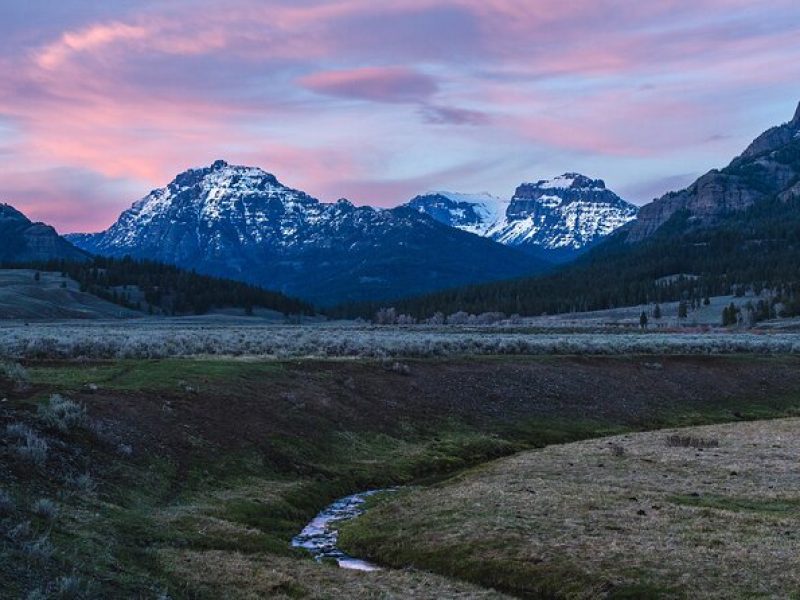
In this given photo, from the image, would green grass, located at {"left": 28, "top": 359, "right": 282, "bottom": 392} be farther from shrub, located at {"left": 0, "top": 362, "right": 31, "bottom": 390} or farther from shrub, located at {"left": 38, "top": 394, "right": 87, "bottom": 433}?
shrub, located at {"left": 38, "top": 394, "right": 87, "bottom": 433}

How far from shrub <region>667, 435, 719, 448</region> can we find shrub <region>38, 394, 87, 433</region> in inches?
1194

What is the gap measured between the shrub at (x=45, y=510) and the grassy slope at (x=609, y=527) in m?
9.98

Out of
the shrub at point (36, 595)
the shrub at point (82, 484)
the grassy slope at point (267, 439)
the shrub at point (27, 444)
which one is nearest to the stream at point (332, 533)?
the grassy slope at point (267, 439)

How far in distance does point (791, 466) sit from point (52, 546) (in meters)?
31.1

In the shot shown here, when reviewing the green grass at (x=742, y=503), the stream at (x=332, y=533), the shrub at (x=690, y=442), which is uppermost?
the green grass at (x=742, y=503)

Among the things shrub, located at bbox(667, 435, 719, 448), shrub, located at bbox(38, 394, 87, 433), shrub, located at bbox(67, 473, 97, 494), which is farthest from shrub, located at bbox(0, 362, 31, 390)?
shrub, located at bbox(667, 435, 719, 448)

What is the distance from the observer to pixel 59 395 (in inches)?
1378

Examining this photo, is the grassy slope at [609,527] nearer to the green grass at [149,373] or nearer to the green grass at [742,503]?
the green grass at [742,503]

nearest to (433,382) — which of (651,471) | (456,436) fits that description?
(456,436)

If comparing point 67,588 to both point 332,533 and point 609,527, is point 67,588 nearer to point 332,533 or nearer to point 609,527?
point 332,533

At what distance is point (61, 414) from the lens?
106ft

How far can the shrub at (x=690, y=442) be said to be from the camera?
44.4 metres

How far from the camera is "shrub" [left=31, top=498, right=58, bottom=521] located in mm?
21875

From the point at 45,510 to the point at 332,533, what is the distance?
1084cm
